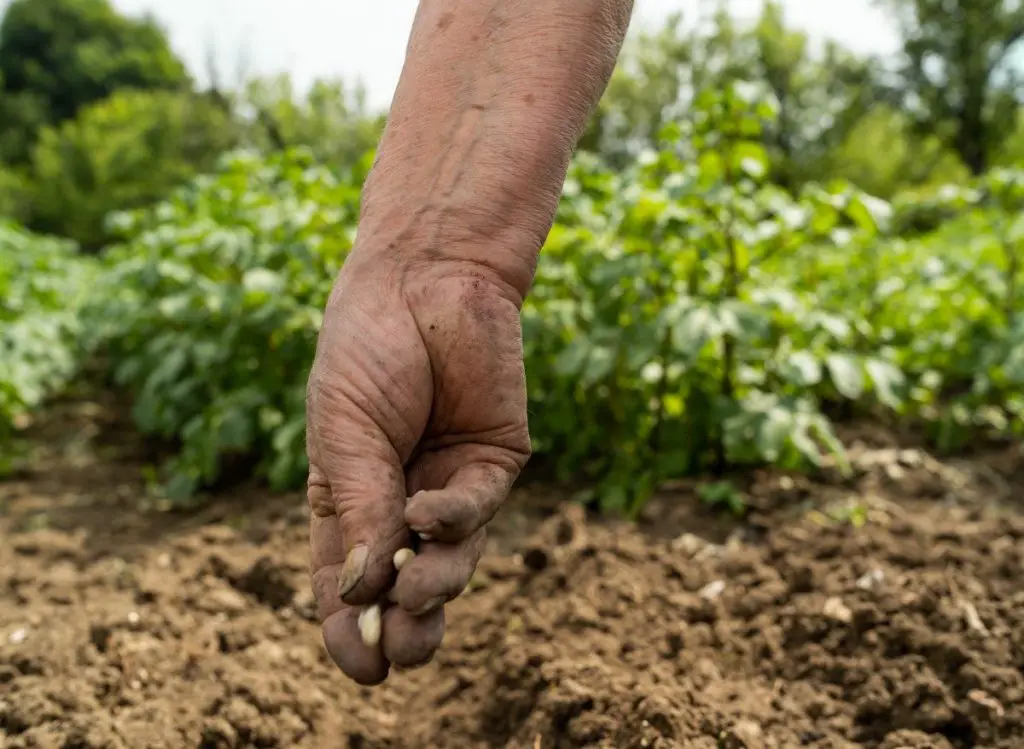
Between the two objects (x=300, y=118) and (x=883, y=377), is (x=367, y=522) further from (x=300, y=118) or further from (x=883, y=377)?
(x=300, y=118)

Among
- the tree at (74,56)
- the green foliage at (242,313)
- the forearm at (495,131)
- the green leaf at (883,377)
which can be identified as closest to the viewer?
the forearm at (495,131)

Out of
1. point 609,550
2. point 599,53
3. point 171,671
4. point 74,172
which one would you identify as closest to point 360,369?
point 599,53

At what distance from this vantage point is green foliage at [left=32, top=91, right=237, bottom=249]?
95.4ft

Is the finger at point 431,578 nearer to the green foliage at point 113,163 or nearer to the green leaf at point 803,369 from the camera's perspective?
the green leaf at point 803,369

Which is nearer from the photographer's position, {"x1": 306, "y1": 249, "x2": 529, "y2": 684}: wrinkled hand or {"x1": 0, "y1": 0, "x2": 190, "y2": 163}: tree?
{"x1": 306, "y1": 249, "x2": 529, "y2": 684}: wrinkled hand

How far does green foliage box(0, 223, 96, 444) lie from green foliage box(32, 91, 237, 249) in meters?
21.6

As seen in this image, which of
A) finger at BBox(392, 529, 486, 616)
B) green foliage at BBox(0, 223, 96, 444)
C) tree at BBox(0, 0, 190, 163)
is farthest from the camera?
tree at BBox(0, 0, 190, 163)

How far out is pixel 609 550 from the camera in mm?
2980

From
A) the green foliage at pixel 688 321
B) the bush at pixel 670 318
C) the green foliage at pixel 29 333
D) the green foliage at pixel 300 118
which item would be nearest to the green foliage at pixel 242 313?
the bush at pixel 670 318

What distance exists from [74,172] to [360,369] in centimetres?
3182

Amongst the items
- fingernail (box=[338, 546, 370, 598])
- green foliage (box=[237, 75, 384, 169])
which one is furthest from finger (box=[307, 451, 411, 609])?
green foliage (box=[237, 75, 384, 169])

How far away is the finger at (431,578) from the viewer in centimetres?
124

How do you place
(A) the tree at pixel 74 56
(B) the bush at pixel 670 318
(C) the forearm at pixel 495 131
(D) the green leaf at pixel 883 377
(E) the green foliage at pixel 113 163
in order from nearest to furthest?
1. (C) the forearm at pixel 495 131
2. (B) the bush at pixel 670 318
3. (D) the green leaf at pixel 883 377
4. (E) the green foliage at pixel 113 163
5. (A) the tree at pixel 74 56

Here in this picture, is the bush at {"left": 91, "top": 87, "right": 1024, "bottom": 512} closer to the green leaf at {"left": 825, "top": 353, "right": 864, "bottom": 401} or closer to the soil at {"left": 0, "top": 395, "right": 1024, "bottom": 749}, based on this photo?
the green leaf at {"left": 825, "top": 353, "right": 864, "bottom": 401}
